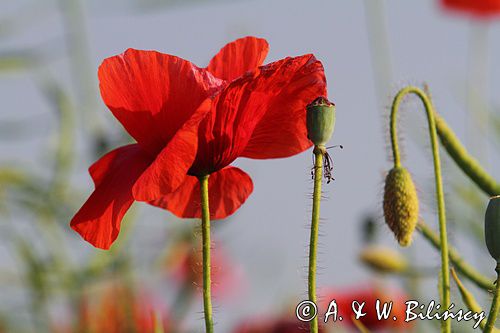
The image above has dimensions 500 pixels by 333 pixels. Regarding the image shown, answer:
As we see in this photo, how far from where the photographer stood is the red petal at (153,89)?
2.67 ft

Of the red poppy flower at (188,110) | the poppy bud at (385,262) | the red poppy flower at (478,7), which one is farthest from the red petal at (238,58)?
the red poppy flower at (478,7)

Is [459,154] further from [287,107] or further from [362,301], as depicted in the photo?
[362,301]

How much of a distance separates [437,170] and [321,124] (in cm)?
12

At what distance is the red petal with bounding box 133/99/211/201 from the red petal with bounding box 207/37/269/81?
0.34 feet

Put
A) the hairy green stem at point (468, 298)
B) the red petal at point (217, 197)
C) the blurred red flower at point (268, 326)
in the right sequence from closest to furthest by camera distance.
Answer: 1. the hairy green stem at point (468, 298)
2. the red petal at point (217, 197)
3. the blurred red flower at point (268, 326)

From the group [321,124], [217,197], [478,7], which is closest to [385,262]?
[217,197]

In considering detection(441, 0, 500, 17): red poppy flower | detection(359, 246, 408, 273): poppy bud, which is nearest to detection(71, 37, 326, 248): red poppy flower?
detection(359, 246, 408, 273): poppy bud

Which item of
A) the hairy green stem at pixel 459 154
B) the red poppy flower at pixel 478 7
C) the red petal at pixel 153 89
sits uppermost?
the red poppy flower at pixel 478 7

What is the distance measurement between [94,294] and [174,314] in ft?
0.52

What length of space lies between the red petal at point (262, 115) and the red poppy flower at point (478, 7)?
216cm

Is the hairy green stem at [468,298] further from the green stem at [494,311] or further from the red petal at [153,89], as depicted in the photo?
the red petal at [153,89]

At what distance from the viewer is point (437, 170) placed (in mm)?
778

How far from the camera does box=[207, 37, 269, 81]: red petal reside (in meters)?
0.84

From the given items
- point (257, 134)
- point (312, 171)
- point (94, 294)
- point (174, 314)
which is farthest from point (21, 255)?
point (312, 171)
